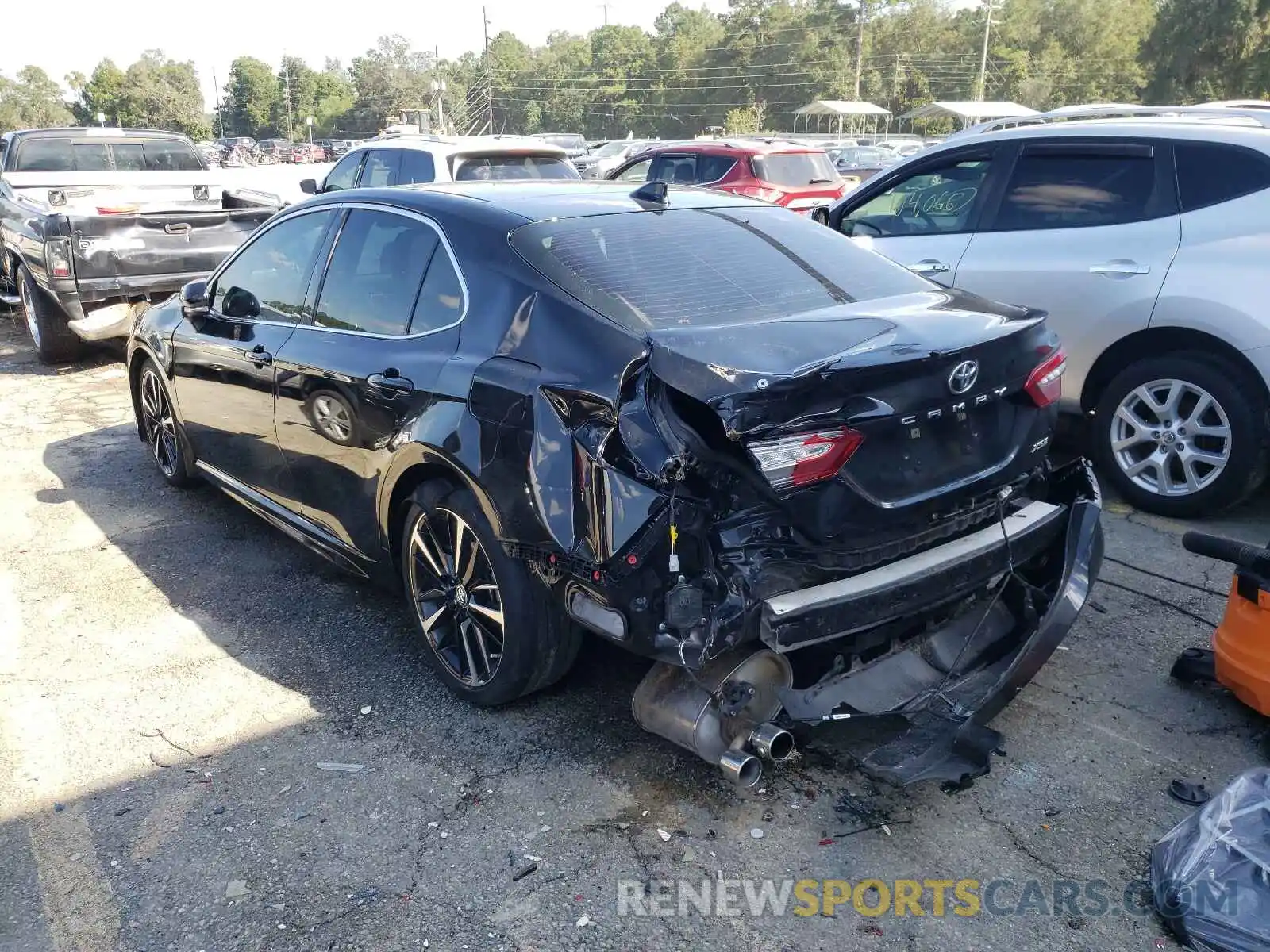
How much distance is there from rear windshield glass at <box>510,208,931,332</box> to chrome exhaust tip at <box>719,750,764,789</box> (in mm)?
1257

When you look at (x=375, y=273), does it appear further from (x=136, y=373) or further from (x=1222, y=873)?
(x=1222, y=873)

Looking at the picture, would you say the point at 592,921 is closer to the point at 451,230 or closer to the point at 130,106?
the point at 451,230

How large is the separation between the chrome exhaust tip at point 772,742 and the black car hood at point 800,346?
85 cm

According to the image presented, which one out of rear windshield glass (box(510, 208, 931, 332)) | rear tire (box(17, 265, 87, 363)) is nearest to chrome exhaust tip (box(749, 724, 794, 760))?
rear windshield glass (box(510, 208, 931, 332))

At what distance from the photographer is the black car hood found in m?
2.59

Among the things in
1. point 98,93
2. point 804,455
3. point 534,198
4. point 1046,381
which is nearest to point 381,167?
point 534,198

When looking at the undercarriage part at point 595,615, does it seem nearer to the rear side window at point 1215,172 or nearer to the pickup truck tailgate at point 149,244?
the rear side window at point 1215,172

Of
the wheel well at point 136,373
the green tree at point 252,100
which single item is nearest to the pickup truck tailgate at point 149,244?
the wheel well at point 136,373

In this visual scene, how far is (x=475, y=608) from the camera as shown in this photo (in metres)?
3.41

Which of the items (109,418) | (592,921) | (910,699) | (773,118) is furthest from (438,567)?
(773,118)

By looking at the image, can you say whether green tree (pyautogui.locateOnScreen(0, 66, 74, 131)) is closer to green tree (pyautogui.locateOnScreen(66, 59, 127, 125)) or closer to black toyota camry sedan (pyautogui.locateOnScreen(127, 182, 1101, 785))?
green tree (pyautogui.locateOnScreen(66, 59, 127, 125))

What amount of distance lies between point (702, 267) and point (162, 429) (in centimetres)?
378

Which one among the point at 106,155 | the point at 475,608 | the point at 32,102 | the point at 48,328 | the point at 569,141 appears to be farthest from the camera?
the point at 32,102

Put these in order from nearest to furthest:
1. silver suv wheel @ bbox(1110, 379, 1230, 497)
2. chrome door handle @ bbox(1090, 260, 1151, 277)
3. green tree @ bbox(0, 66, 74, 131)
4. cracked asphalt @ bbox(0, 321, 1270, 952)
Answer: cracked asphalt @ bbox(0, 321, 1270, 952) → silver suv wheel @ bbox(1110, 379, 1230, 497) → chrome door handle @ bbox(1090, 260, 1151, 277) → green tree @ bbox(0, 66, 74, 131)
